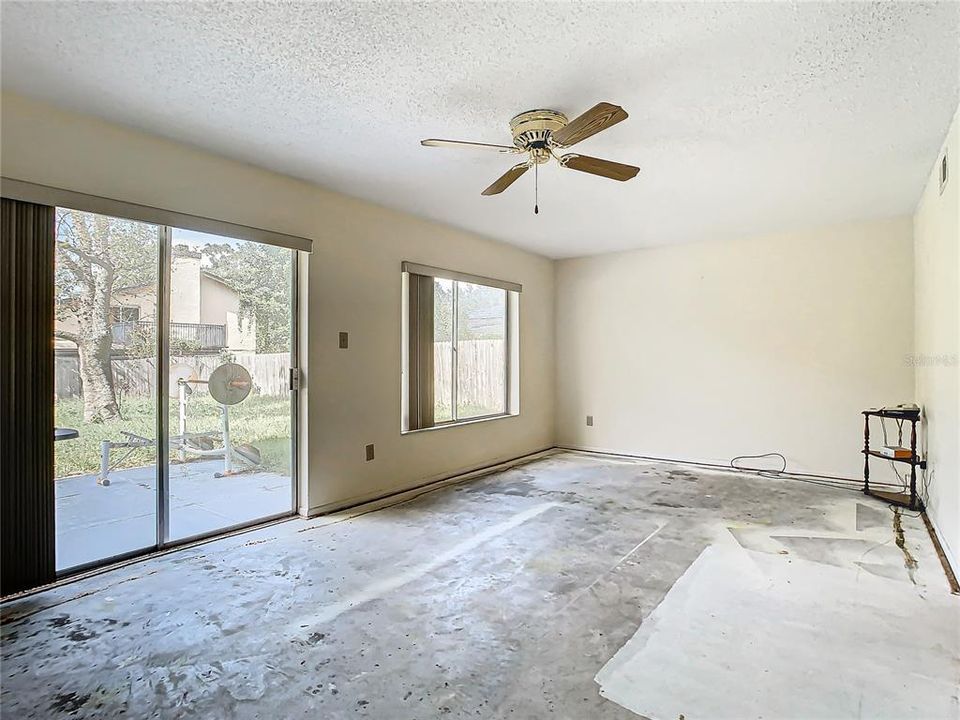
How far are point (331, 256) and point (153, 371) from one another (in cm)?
144

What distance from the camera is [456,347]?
17.3 ft

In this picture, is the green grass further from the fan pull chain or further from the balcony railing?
the fan pull chain

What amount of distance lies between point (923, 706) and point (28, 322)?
3.94 meters

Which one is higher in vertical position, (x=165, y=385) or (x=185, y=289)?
(x=185, y=289)

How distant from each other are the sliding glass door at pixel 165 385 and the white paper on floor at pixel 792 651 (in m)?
2.59

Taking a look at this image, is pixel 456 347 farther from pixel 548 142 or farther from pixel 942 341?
pixel 942 341

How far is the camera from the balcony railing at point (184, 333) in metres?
2.92

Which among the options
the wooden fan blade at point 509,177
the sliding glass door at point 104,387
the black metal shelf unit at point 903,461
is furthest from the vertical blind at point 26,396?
the black metal shelf unit at point 903,461

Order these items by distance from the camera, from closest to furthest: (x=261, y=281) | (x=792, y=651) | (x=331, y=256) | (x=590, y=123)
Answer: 1. (x=792, y=651)
2. (x=590, y=123)
3. (x=261, y=281)
4. (x=331, y=256)

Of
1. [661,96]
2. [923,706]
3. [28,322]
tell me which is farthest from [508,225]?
[923,706]

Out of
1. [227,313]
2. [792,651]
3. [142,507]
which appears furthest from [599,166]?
[142,507]

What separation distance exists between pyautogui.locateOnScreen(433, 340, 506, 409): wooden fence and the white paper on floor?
2.88 m

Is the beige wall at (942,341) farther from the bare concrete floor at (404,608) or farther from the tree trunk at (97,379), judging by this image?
the tree trunk at (97,379)

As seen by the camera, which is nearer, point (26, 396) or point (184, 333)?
point (26, 396)
